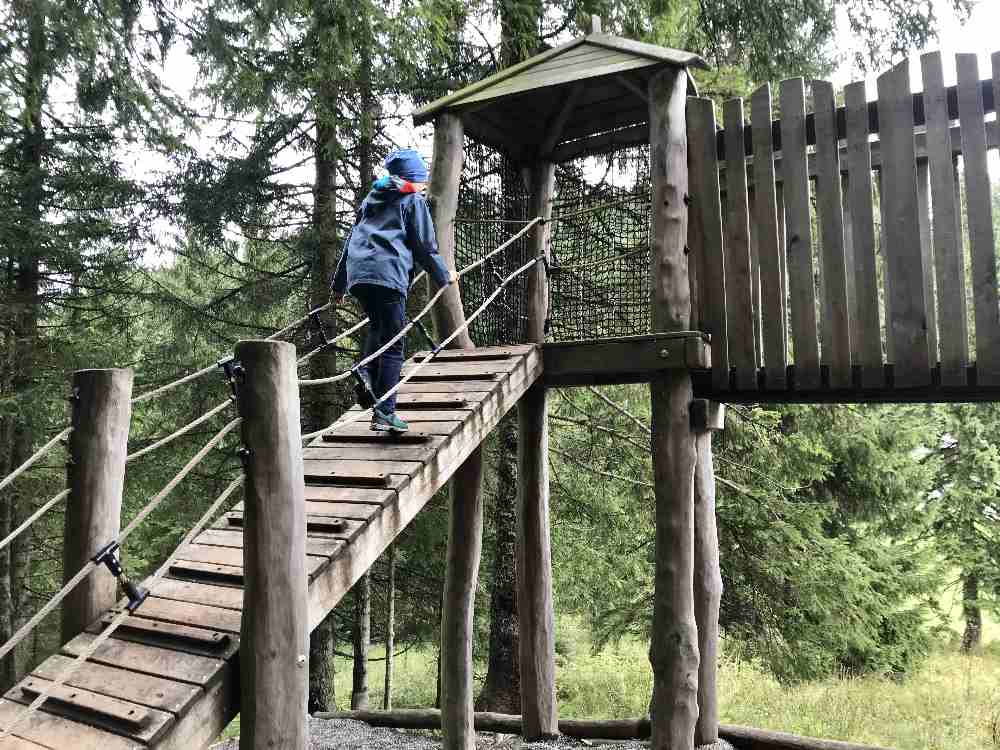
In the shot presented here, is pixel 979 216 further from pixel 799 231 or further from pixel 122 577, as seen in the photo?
pixel 122 577

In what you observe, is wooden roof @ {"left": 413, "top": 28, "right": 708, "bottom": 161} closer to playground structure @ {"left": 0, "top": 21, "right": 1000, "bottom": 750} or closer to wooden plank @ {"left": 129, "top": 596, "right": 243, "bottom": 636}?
playground structure @ {"left": 0, "top": 21, "right": 1000, "bottom": 750}

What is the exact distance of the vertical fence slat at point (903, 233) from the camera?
4.59m

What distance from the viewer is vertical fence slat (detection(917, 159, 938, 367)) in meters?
4.61

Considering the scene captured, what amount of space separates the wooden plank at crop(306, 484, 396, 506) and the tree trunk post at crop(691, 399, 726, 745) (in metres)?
Result: 2.94

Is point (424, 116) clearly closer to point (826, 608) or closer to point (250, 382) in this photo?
point (250, 382)

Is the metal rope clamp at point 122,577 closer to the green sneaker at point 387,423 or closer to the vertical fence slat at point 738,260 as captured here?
the green sneaker at point 387,423

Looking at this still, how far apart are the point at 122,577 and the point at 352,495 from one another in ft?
3.38

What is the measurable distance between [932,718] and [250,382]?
858 cm

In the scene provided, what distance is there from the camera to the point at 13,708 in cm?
282

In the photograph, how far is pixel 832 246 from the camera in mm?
4855

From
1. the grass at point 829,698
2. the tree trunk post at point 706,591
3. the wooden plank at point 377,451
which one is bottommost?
the grass at point 829,698

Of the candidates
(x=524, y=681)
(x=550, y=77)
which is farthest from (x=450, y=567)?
(x=550, y=77)

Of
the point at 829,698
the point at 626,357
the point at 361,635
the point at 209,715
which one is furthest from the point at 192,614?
the point at 829,698

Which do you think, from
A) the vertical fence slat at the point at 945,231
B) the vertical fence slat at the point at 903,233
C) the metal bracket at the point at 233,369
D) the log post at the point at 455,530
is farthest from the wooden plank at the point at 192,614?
the vertical fence slat at the point at 945,231
